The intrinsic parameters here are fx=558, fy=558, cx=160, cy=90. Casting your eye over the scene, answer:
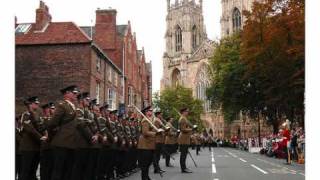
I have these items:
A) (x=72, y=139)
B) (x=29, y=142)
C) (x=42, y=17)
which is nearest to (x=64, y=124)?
(x=72, y=139)

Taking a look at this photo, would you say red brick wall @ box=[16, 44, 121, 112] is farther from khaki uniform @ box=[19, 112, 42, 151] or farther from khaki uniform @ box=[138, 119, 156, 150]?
khaki uniform @ box=[19, 112, 42, 151]

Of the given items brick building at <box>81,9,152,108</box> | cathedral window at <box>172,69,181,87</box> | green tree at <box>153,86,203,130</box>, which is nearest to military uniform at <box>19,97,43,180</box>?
brick building at <box>81,9,152,108</box>

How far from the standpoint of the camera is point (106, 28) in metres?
47.2

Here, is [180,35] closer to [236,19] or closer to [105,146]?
[236,19]

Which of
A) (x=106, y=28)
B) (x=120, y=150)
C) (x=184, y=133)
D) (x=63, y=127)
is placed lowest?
(x=120, y=150)

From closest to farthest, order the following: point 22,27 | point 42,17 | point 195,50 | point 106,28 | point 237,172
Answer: point 237,172
point 42,17
point 22,27
point 106,28
point 195,50

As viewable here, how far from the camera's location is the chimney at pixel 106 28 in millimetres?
46438

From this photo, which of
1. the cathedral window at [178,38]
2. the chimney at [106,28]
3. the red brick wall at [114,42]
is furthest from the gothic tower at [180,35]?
the chimney at [106,28]

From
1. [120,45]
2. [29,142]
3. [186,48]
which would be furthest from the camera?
[186,48]

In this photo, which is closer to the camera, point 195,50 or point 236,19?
point 236,19

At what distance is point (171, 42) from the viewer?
131 meters

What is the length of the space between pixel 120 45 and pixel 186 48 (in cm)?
7971
